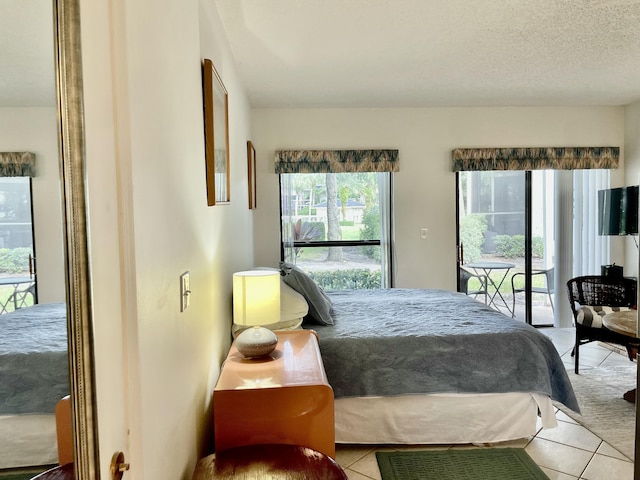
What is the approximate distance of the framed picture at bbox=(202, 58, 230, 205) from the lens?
1944 mm

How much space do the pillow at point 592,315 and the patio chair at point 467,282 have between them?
51.8 inches

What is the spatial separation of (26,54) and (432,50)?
9.80ft

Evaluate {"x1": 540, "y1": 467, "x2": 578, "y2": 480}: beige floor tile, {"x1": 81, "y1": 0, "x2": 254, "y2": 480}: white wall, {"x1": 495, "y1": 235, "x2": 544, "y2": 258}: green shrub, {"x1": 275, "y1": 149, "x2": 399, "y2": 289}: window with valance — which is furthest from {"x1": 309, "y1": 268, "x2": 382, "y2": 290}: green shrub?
{"x1": 81, "y1": 0, "x2": 254, "y2": 480}: white wall

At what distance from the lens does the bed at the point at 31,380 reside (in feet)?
1.71

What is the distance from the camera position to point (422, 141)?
4.84 m

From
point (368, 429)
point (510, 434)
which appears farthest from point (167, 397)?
point (510, 434)

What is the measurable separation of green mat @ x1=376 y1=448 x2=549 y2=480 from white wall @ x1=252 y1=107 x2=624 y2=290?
2451 millimetres

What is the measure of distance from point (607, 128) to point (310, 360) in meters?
4.58

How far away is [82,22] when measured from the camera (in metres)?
0.75

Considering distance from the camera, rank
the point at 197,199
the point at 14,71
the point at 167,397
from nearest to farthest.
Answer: the point at 14,71
the point at 167,397
the point at 197,199

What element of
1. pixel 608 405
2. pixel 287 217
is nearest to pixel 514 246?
pixel 608 405

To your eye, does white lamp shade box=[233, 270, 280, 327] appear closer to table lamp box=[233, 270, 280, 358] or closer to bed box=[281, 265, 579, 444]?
table lamp box=[233, 270, 280, 358]

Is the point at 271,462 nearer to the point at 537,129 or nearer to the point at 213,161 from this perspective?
the point at 213,161

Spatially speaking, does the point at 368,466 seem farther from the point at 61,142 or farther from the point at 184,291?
the point at 61,142
